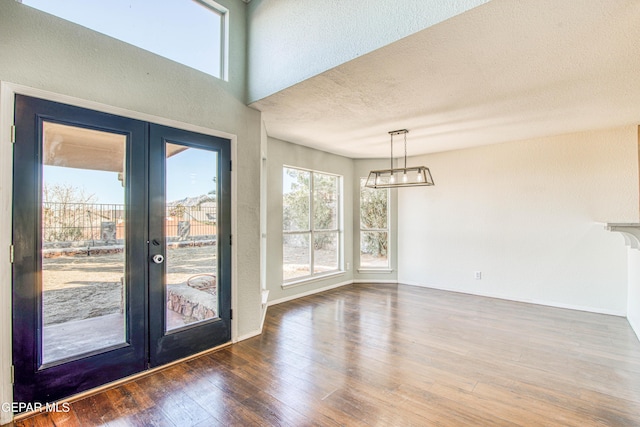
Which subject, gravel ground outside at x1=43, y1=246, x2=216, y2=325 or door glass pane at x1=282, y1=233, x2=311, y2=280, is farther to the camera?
door glass pane at x1=282, y1=233, x2=311, y2=280

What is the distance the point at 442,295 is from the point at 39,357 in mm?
5055

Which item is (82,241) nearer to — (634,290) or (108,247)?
(108,247)

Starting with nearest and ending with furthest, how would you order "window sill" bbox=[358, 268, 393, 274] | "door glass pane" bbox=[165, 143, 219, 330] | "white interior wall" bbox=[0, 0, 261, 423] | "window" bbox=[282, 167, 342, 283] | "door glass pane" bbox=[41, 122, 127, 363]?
1. "white interior wall" bbox=[0, 0, 261, 423]
2. "door glass pane" bbox=[41, 122, 127, 363]
3. "door glass pane" bbox=[165, 143, 219, 330]
4. "window" bbox=[282, 167, 342, 283]
5. "window sill" bbox=[358, 268, 393, 274]

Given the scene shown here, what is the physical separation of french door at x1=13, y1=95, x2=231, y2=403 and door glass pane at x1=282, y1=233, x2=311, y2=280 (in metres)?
1.79

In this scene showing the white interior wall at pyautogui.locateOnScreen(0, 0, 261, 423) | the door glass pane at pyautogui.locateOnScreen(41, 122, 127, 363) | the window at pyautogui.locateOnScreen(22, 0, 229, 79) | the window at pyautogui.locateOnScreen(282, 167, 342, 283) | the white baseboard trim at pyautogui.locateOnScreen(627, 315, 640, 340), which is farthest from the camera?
the window at pyautogui.locateOnScreen(282, 167, 342, 283)

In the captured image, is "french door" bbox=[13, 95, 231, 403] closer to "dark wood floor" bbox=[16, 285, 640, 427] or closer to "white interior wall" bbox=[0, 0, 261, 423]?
"white interior wall" bbox=[0, 0, 261, 423]

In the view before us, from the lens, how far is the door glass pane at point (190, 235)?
8.80 feet

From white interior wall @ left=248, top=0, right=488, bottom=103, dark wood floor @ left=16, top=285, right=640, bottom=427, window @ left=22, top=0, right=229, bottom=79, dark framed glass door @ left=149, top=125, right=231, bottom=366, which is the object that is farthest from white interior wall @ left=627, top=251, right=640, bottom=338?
window @ left=22, top=0, right=229, bottom=79

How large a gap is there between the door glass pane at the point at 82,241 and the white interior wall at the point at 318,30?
1536 millimetres

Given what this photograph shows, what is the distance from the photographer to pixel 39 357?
2.01 m

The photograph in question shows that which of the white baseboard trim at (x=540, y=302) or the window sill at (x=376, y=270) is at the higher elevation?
the window sill at (x=376, y=270)

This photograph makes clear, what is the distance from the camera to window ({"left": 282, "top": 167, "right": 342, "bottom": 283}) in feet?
16.0

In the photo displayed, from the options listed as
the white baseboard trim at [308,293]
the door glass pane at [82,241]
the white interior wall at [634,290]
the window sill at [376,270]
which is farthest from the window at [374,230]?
the door glass pane at [82,241]

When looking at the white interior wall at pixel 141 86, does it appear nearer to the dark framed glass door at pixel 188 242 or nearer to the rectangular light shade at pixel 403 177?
the dark framed glass door at pixel 188 242
